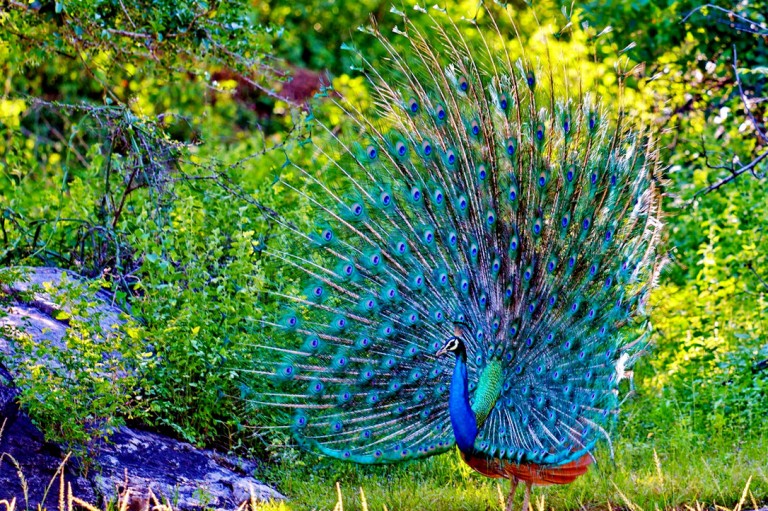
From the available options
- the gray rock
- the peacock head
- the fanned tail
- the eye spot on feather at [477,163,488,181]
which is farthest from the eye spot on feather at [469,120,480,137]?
the gray rock

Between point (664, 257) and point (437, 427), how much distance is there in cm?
180

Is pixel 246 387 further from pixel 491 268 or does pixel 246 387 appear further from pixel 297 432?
pixel 491 268

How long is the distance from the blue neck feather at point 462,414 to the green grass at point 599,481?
486 mm

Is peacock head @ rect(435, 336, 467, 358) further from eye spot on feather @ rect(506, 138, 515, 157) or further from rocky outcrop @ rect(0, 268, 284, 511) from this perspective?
rocky outcrop @ rect(0, 268, 284, 511)

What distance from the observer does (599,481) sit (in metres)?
6.02

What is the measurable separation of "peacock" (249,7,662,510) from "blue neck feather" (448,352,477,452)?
7cm

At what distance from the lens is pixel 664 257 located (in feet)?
20.9

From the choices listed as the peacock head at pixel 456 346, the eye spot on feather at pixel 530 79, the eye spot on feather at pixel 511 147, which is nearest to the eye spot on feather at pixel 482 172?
the eye spot on feather at pixel 511 147


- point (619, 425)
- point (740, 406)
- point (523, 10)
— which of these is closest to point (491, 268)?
point (619, 425)

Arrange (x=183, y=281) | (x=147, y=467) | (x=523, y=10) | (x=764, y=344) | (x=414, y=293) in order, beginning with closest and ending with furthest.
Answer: (x=147, y=467), (x=414, y=293), (x=183, y=281), (x=764, y=344), (x=523, y=10)

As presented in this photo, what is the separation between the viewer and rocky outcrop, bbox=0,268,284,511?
509cm

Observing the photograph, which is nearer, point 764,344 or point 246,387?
point 246,387

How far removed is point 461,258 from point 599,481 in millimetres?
1535

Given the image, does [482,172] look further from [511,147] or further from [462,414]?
[462,414]
